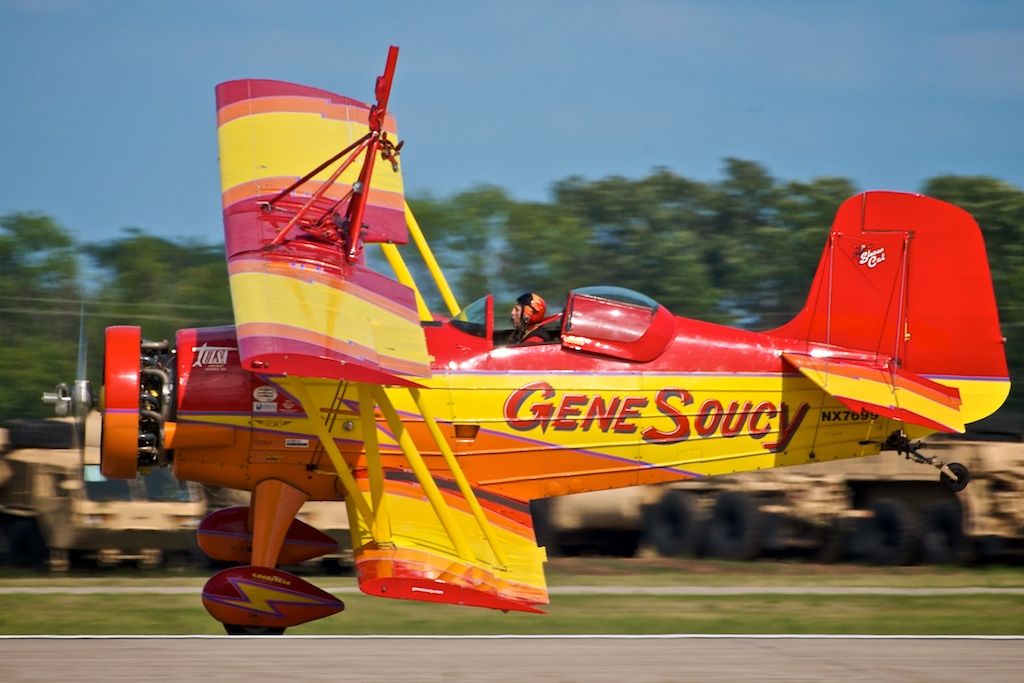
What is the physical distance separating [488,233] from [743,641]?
66.9 ft

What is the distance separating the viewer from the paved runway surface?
8.69 meters

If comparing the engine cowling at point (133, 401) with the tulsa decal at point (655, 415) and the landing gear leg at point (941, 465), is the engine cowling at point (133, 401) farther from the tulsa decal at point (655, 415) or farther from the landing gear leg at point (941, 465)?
the landing gear leg at point (941, 465)

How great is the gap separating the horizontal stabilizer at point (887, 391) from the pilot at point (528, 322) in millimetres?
2105

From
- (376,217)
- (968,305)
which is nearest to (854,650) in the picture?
(968,305)

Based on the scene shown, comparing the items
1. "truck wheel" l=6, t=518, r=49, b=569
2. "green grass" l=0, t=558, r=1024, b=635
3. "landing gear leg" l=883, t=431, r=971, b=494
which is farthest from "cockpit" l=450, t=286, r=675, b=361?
"truck wheel" l=6, t=518, r=49, b=569

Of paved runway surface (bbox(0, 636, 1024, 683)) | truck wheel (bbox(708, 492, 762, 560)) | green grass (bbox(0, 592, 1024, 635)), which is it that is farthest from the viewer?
truck wheel (bbox(708, 492, 762, 560))

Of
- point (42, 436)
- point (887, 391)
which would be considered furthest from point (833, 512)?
point (42, 436)

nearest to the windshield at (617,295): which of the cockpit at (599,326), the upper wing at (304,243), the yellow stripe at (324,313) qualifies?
the cockpit at (599,326)

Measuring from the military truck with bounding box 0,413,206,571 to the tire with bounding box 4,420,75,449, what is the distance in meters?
0.01

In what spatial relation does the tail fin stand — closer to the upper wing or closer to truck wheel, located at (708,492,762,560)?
the upper wing

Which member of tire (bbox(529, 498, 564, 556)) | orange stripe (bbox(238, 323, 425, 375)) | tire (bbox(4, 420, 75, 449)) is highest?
orange stripe (bbox(238, 323, 425, 375))

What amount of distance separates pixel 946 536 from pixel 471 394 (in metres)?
8.44

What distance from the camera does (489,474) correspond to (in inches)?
444

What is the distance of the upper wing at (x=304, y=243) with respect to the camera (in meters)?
8.80
